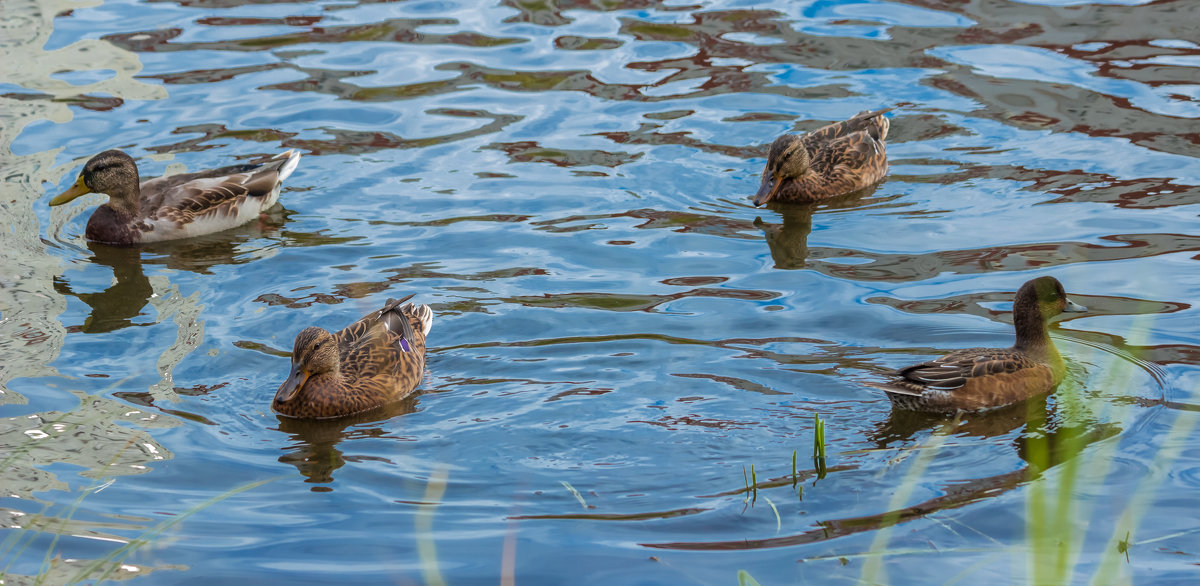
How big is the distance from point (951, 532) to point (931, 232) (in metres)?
4.24

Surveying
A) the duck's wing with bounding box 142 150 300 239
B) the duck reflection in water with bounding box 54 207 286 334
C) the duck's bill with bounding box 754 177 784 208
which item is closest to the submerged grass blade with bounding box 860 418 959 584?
the duck's bill with bounding box 754 177 784 208

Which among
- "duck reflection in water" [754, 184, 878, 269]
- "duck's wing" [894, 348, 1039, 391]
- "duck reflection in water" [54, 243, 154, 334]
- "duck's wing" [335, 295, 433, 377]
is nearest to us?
"duck's wing" [894, 348, 1039, 391]

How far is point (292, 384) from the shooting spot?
7.03m

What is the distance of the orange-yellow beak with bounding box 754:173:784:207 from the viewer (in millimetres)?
10289

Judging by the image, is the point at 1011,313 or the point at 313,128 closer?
the point at 1011,313

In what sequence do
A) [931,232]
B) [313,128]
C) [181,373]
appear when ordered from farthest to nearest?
[313,128]
[931,232]
[181,373]

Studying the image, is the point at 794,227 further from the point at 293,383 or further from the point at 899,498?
the point at 293,383

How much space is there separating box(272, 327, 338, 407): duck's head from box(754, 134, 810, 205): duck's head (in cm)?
434

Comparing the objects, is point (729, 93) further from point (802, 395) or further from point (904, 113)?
point (802, 395)

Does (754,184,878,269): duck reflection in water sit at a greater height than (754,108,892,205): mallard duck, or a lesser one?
lesser

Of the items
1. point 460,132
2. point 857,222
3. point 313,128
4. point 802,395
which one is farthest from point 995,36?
point 802,395

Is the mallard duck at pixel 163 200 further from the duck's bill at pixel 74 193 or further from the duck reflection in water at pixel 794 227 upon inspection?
the duck reflection in water at pixel 794 227

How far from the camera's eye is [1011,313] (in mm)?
8102

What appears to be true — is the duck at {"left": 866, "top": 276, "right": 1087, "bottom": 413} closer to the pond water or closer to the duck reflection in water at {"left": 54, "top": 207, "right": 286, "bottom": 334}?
the pond water
